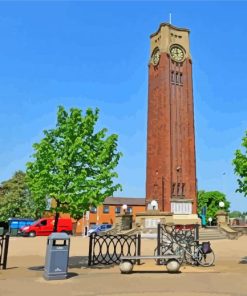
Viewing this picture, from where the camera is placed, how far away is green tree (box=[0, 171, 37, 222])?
188ft

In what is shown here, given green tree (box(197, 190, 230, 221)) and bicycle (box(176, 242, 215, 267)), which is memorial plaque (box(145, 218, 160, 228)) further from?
green tree (box(197, 190, 230, 221))

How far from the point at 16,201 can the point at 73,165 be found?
47.4 m

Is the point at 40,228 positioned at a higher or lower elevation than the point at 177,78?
lower

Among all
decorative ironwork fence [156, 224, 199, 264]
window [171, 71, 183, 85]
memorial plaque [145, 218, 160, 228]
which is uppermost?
window [171, 71, 183, 85]

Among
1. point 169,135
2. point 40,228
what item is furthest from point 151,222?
point 169,135

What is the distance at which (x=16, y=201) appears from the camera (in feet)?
190

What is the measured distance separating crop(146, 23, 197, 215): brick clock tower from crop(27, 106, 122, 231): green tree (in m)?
31.5

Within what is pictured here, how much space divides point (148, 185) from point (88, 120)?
1364 inches

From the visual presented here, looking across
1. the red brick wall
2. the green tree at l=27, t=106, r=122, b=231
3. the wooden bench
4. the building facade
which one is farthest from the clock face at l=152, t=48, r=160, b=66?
the wooden bench

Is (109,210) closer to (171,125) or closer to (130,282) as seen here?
(171,125)

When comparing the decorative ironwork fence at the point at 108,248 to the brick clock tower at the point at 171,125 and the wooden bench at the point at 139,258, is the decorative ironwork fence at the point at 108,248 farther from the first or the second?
the brick clock tower at the point at 171,125

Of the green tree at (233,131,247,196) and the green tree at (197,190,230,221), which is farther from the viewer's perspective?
the green tree at (197,190,230,221)

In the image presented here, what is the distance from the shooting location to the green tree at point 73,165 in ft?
44.8

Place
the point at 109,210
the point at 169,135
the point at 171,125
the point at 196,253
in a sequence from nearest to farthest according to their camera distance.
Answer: the point at 196,253, the point at 169,135, the point at 171,125, the point at 109,210
